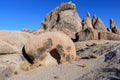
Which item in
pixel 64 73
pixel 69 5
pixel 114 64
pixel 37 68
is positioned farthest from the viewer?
pixel 69 5

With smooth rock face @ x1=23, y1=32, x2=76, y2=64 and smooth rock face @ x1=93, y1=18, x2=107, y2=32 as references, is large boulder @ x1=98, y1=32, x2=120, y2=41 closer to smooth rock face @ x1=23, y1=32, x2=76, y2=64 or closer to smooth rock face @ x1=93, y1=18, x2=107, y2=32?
smooth rock face @ x1=23, y1=32, x2=76, y2=64

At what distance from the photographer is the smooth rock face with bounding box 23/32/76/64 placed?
71.9 ft

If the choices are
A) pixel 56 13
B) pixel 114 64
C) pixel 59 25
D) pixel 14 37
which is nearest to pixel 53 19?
pixel 56 13

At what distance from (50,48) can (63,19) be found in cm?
Answer: 6158

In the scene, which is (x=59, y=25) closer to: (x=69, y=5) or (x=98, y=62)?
(x=69, y=5)

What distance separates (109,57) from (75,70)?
285 cm

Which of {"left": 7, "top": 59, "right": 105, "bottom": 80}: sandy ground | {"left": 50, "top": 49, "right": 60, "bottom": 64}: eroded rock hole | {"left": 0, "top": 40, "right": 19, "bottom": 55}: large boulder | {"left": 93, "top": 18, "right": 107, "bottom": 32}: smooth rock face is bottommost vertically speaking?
{"left": 7, "top": 59, "right": 105, "bottom": 80}: sandy ground

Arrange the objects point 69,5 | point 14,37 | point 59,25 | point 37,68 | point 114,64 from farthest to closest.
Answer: point 69,5
point 59,25
point 14,37
point 37,68
point 114,64

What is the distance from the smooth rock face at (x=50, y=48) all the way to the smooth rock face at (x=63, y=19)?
5508 centimetres

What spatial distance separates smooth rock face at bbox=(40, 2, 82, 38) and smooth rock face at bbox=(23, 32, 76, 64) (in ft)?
181

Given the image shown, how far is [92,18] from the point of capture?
86625 millimetres

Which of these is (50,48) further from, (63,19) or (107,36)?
(63,19)

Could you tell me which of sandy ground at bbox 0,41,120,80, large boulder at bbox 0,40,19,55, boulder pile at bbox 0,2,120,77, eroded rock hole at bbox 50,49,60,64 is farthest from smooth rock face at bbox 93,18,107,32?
sandy ground at bbox 0,41,120,80

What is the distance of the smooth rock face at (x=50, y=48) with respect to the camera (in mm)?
21923
